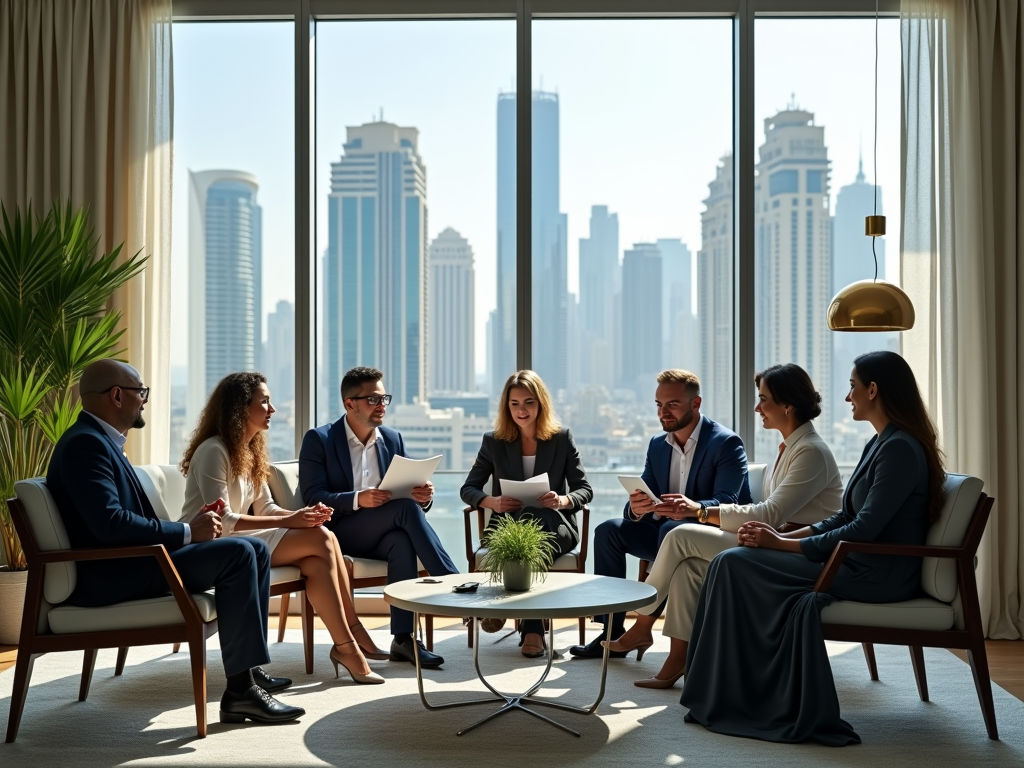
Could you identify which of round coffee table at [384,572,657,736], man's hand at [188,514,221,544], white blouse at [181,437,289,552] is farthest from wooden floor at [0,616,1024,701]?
round coffee table at [384,572,657,736]

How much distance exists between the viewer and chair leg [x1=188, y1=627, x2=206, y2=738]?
3270 mm

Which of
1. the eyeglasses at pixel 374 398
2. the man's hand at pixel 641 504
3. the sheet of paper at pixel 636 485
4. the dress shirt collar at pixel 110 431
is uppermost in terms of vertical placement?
the eyeglasses at pixel 374 398

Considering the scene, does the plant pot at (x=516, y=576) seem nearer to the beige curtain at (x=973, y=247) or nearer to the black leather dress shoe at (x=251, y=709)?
the black leather dress shoe at (x=251, y=709)

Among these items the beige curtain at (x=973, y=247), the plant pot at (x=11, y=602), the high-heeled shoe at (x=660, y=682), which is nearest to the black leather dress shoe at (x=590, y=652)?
the high-heeled shoe at (x=660, y=682)

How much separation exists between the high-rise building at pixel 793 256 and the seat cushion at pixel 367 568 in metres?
2.28

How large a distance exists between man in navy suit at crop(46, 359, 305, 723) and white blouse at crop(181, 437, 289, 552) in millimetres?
332

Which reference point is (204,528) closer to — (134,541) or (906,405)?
(134,541)

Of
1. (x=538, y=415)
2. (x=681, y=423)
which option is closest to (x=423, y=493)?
(x=538, y=415)

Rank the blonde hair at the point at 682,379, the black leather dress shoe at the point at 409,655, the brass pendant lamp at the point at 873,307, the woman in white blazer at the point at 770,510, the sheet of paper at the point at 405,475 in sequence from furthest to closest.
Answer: the blonde hair at the point at 682,379, the sheet of paper at the point at 405,475, the black leather dress shoe at the point at 409,655, the brass pendant lamp at the point at 873,307, the woman in white blazer at the point at 770,510

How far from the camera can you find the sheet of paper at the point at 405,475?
433 cm

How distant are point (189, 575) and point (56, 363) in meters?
1.76

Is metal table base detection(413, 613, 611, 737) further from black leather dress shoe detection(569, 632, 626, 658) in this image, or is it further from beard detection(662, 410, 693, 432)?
beard detection(662, 410, 693, 432)

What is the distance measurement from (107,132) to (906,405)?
4.20 meters

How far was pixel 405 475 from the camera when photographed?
4.38 meters
